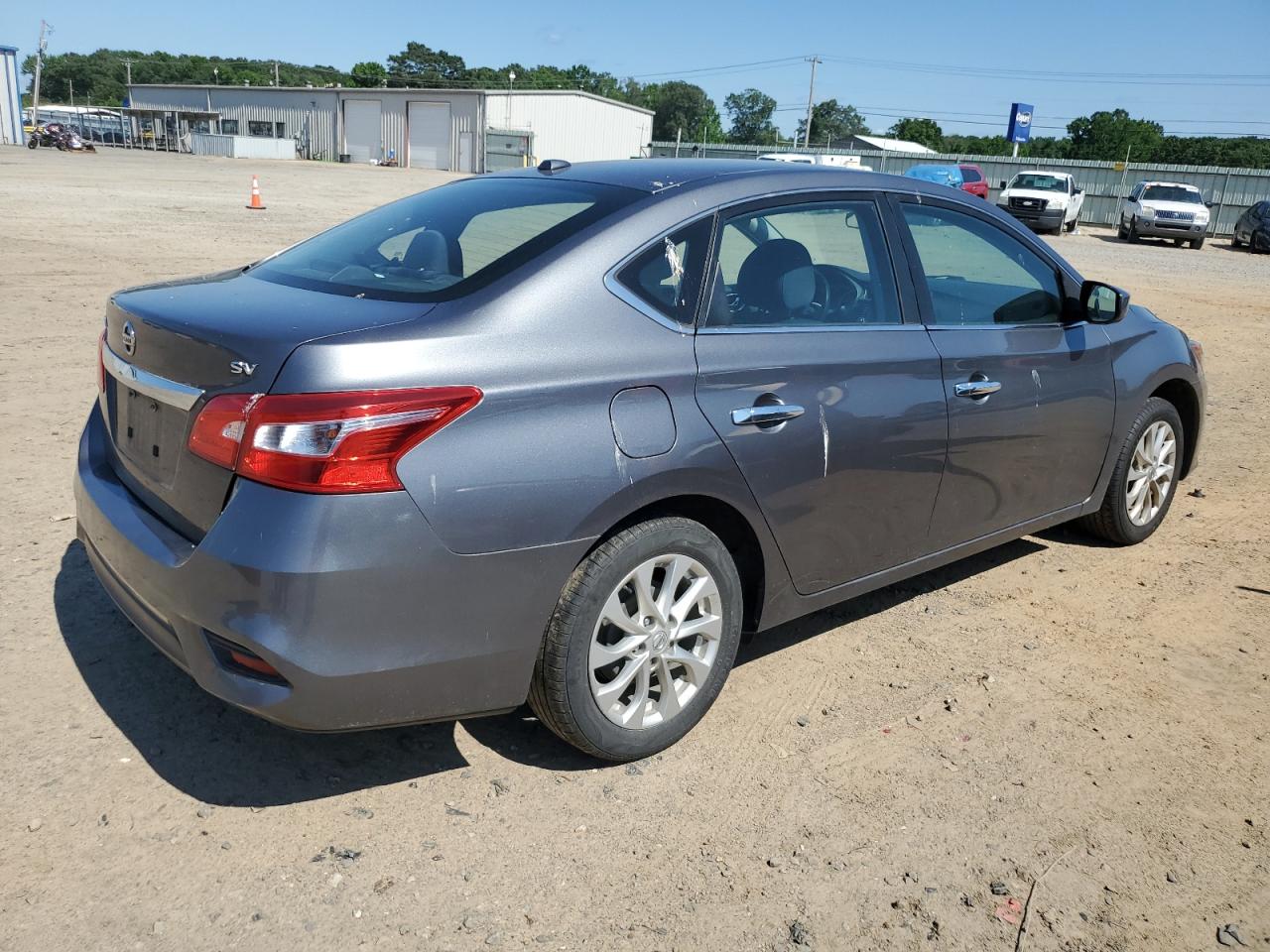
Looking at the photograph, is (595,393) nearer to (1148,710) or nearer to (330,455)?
(330,455)

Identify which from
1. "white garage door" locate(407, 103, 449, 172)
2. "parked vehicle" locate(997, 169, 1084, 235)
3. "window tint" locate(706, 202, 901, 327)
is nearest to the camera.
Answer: "window tint" locate(706, 202, 901, 327)

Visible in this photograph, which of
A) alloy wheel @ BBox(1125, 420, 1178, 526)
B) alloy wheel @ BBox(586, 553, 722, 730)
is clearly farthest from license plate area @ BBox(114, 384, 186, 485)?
alloy wheel @ BBox(1125, 420, 1178, 526)

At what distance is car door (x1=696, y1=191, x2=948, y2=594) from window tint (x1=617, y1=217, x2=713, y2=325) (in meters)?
0.06

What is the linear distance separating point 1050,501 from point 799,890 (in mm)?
2456

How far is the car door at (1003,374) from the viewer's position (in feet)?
12.9

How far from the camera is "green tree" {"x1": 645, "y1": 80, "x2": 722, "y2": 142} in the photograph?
134375 millimetres

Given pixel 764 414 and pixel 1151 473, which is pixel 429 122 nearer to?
pixel 1151 473

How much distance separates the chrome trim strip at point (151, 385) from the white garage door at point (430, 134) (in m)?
62.2

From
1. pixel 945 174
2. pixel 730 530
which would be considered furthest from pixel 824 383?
pixel 945 174

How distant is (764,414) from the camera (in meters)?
3.23

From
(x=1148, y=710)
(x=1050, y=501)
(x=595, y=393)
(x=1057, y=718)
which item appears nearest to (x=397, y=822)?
(x=595, y=393)

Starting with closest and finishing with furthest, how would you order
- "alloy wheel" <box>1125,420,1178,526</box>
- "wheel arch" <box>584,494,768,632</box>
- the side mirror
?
"wheel arch" <box>584,494,768,632</box>
the side mirror
"alloy wheel" <box>1125,420,1178,526</box>

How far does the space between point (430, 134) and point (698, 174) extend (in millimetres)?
63119

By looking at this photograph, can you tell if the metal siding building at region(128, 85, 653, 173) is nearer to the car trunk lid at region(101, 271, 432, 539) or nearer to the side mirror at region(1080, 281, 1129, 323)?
the side mirror at region(1080, 281, 1129, 323)
